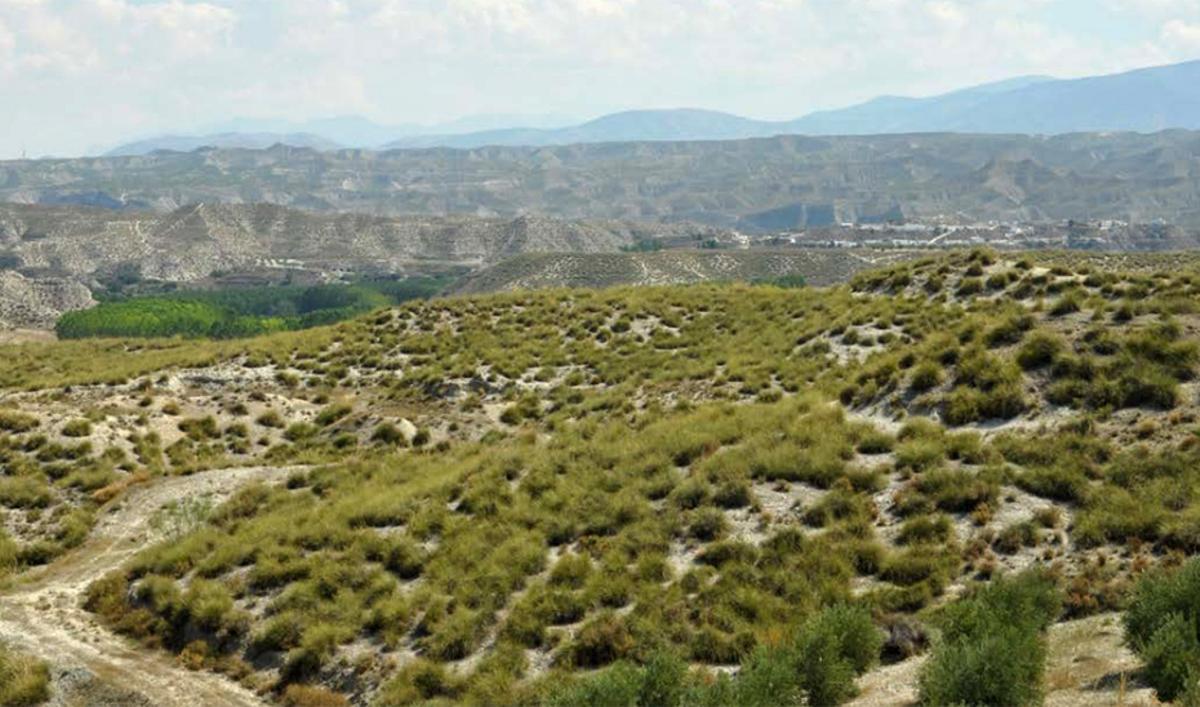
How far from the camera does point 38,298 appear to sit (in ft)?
573

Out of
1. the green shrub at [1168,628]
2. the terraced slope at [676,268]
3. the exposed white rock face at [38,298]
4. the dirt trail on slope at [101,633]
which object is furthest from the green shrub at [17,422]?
the exposed white rock face at [38,298]

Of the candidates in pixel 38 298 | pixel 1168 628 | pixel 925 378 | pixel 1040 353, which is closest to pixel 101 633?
pixel 1168 628

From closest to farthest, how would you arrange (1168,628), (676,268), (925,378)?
(1168,628), (925,378), (676,268)

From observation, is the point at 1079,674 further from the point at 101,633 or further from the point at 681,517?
the point at 101,633

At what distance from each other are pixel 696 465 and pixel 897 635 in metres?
7.60

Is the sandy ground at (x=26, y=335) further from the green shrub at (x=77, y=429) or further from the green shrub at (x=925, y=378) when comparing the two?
the green shrub at (x=925, y=378)

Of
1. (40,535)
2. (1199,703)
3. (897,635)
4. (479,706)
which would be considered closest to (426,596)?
(479,706)

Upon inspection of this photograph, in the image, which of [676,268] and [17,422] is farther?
[676,268]

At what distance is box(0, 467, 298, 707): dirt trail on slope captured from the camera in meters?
15.7

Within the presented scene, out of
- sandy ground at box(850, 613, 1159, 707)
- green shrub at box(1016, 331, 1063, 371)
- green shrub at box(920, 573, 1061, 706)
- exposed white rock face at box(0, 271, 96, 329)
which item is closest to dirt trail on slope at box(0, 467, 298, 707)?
sandy ground at box(850, 613, 1159, 707)

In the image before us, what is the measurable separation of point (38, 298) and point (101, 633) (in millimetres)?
185609

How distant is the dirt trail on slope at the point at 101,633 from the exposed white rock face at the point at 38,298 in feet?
467

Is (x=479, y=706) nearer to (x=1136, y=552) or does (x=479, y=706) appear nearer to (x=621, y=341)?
(x=1136, y=552)

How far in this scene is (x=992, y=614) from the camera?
12.1 meters
